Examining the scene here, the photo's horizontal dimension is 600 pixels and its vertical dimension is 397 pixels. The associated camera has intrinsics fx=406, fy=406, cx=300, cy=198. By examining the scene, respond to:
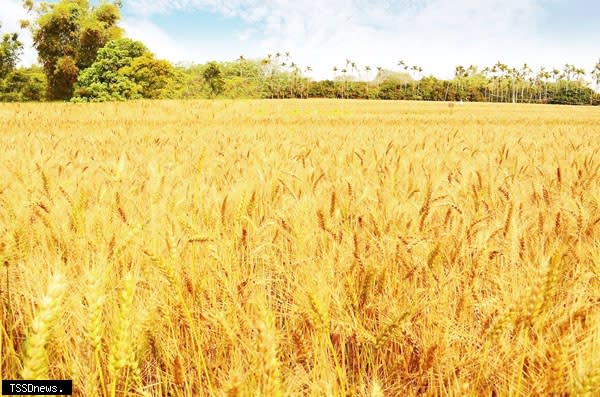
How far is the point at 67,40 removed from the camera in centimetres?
3834

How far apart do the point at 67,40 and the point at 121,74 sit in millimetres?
13840

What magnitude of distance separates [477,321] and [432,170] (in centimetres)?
165

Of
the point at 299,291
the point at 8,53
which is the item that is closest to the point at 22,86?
the point at 8,53

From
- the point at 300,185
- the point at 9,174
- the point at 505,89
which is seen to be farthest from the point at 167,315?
the point at 505,89

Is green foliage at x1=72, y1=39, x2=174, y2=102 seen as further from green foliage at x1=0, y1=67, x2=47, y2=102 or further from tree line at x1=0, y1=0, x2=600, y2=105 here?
green foliage at x1=0, y1=67, x2=47, y2=102

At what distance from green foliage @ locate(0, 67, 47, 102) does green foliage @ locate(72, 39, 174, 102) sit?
19283 mm

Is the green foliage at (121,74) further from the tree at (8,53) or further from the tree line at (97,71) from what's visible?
the tree at (8,53)

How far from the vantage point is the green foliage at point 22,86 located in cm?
4434

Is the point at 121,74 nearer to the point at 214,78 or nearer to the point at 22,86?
the point at 214,78

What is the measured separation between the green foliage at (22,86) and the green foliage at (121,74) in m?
A: 19.3

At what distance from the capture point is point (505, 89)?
10988cm

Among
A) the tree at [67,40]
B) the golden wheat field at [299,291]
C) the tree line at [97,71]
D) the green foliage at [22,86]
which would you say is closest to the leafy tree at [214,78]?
the tree line at [97,71]

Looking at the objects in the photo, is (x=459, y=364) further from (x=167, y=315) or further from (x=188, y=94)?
(x=188, y=94)

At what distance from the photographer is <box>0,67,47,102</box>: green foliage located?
4434 cm
